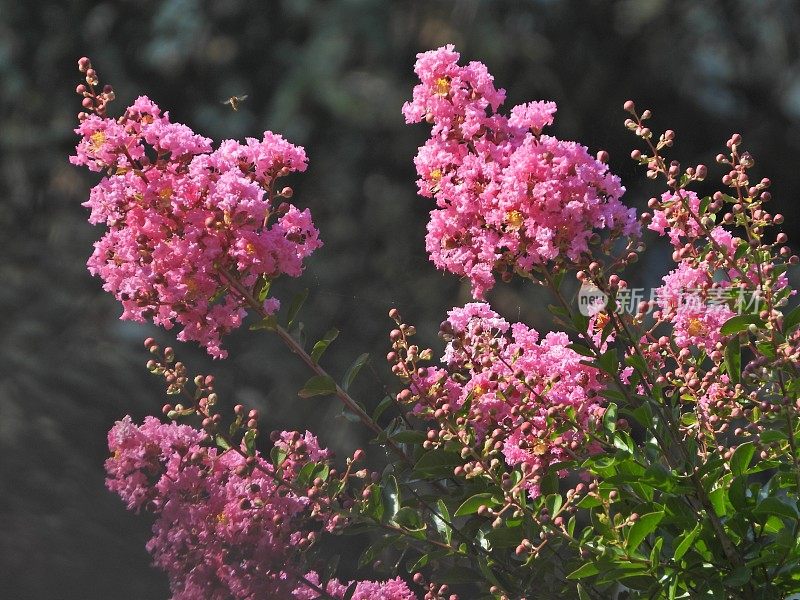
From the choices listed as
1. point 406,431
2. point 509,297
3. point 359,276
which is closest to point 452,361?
point 406,431

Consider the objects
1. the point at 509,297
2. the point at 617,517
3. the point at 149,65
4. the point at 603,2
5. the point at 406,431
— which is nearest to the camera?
the point at 617,517

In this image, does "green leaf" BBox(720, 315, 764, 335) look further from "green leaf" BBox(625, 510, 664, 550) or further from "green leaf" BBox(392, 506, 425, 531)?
"green leaf" BBox(392, 506, 425, 531)

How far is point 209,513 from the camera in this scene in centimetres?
103

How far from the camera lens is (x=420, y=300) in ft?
5.46

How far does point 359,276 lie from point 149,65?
1.75ft

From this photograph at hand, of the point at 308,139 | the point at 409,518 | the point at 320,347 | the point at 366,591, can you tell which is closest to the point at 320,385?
the point at 320,347

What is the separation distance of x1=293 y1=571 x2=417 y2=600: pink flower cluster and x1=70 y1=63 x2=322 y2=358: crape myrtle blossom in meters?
0.30

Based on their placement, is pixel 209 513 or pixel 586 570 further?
pixel 209 513

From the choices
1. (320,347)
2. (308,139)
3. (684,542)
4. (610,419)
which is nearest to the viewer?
(684,542)

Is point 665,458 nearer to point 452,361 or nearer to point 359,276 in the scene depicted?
point 452,361

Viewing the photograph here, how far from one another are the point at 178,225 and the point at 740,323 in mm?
458

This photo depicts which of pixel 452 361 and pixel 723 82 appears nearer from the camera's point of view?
pixel 452 361

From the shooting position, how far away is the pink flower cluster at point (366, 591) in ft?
3.46

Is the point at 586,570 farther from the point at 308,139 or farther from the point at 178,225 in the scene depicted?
the point at 308,139
